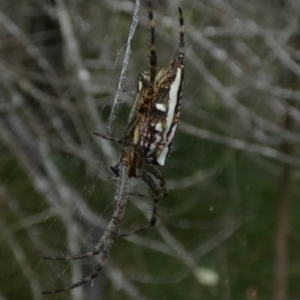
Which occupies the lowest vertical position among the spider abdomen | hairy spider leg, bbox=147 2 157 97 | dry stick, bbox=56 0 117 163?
the spider abdomen

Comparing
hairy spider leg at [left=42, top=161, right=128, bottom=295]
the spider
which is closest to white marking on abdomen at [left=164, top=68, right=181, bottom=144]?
the spider

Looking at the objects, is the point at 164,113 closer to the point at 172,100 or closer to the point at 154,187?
the point at 172,100

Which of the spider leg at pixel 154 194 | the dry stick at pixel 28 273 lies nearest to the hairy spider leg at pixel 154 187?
the spider leg at pixel 154 194

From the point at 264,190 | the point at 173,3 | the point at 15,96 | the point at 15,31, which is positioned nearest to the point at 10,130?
the point at 15,96

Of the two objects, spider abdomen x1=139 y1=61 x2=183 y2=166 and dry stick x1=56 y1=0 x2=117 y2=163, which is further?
dry stick x1=56 y1=0 x2=117 y2=163

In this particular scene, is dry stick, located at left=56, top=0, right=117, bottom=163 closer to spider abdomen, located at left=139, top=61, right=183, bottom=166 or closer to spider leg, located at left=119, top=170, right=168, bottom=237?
spider leg, located at left=119, top=170, right=168, bottom=237

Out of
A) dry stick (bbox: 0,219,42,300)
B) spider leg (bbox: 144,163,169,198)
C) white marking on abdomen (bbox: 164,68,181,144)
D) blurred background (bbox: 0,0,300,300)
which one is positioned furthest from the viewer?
blurred background (bbox: 0,0,300,300)

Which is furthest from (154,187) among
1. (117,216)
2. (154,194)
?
(117,216)

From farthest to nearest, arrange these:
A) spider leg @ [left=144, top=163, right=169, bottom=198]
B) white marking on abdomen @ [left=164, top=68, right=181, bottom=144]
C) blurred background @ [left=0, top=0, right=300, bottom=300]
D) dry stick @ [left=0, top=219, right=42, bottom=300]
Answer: blurred background @ [left=0, top=0, right=300, bottom=300], dry stick @ [left=0, top=219, right=42, bottom=300], spider leg @ [left=144, top=163, right=169, bottom=198], white marking on abdomen @ [left=164, top=68, right=181, bottom=144]
